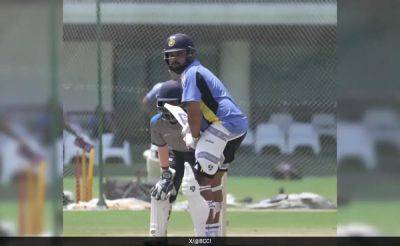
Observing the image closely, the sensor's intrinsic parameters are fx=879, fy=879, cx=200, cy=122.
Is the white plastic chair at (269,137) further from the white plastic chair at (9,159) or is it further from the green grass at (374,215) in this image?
the white plastic chair at (9,159)

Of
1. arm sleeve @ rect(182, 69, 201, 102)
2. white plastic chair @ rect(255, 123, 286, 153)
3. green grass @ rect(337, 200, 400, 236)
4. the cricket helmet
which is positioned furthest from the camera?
white plastic chair @ rect(255, 123, 286, 153)

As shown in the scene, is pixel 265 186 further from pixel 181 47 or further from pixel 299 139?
pixel 181 47

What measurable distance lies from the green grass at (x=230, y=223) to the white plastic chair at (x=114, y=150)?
81 cm

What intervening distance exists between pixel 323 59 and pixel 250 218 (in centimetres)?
211

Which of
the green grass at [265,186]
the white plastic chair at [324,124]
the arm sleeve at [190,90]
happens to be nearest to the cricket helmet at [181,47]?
the arm sleeve at [190,90]

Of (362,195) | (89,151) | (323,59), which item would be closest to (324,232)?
(362,195)

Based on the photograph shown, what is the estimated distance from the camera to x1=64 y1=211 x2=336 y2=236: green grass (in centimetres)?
912

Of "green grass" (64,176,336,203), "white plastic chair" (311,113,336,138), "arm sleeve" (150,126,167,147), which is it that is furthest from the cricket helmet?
"white plastic chair" (311,113,336,138)

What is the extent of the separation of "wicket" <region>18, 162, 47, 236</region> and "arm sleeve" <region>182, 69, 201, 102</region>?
141 cm

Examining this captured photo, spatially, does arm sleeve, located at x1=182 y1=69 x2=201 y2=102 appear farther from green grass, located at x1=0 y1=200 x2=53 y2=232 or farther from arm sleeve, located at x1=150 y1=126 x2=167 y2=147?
green grass, located at x1=0 y1=200 x2=53 y2=232

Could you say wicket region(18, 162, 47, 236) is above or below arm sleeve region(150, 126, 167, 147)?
below

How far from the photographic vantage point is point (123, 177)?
10633mm

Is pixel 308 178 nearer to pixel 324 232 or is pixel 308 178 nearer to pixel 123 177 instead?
pixel 324 232

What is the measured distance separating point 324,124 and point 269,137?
2.24 ft
